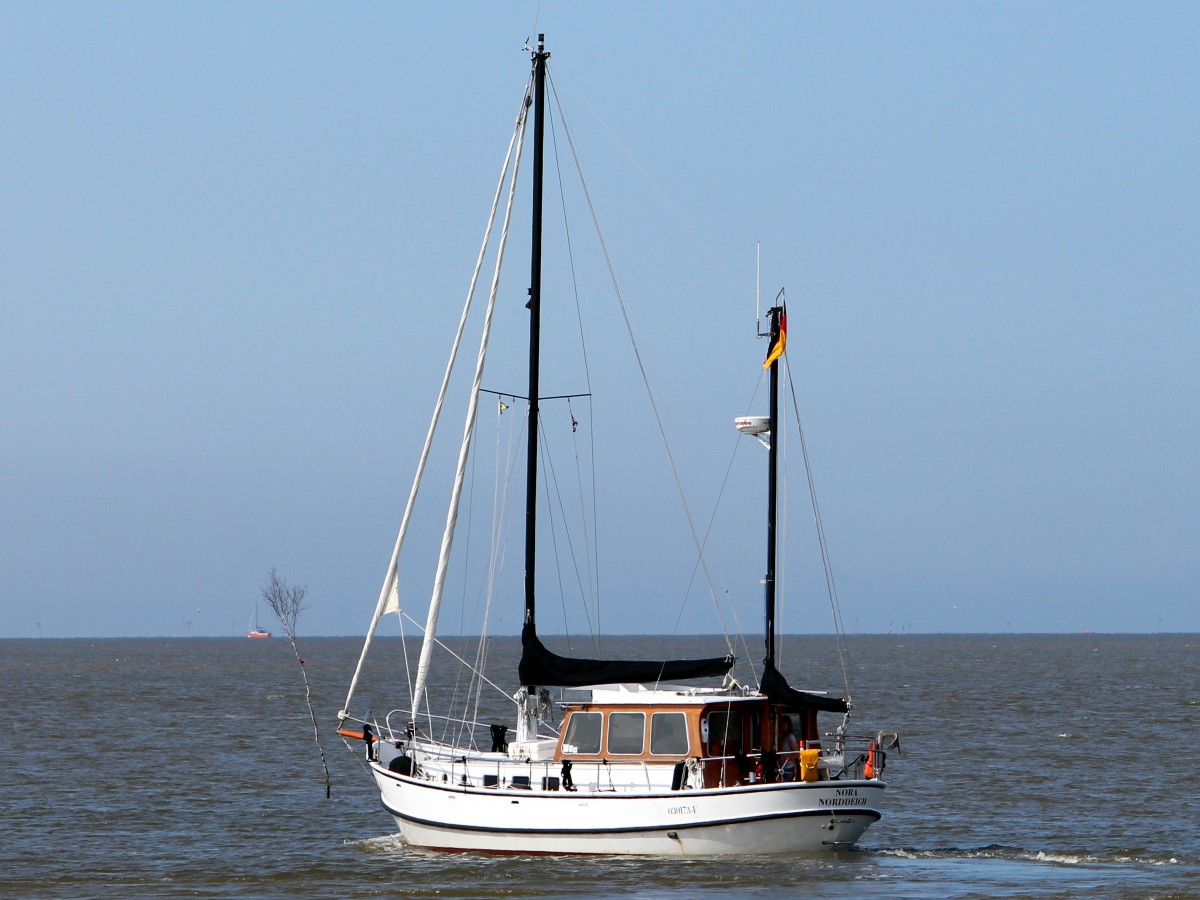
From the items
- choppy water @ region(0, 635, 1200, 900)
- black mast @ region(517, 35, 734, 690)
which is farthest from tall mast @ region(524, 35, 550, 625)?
choppy water @ region(0, 635, 1200, 900)

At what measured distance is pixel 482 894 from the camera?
2791 centimetres

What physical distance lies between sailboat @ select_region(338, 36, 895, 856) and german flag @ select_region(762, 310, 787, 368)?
27mm

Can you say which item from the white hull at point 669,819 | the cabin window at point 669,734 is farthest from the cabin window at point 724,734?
the white hull at point 669,819

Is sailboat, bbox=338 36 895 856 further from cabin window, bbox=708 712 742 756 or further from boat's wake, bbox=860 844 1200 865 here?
boat's wake, bbox=860 844 1200 865

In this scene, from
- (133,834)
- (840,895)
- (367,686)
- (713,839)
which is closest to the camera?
(840,895)

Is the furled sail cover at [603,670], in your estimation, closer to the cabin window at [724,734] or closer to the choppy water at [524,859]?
the cabin window at [724,734]

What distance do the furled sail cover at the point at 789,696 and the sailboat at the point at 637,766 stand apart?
3cm

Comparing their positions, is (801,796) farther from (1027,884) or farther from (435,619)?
(435,619)

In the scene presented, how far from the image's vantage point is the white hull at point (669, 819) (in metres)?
28.6

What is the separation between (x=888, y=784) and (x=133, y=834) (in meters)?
19.4

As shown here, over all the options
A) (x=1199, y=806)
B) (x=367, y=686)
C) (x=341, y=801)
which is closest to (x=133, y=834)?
(x=341, y=801)

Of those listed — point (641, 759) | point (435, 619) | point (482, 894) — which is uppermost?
point (435, 619)

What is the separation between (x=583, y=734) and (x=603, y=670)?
128 centimetres

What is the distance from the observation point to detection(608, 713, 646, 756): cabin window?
3027cm
